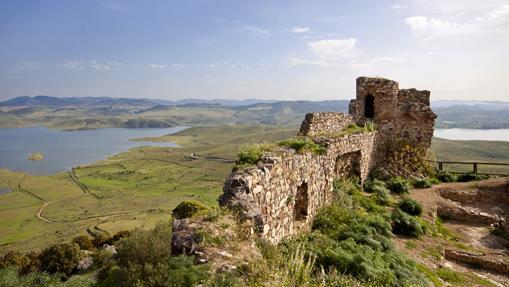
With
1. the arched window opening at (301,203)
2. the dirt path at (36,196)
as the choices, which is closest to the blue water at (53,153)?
the dirt path at (36,196)

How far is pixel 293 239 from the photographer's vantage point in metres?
8.27

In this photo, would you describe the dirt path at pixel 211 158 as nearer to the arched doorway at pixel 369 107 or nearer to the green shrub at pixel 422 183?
the arched doorway at pixel 369 107

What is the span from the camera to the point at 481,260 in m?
10.7

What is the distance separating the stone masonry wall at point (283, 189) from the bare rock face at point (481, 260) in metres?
4.19

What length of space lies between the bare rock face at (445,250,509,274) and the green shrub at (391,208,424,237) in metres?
1.02

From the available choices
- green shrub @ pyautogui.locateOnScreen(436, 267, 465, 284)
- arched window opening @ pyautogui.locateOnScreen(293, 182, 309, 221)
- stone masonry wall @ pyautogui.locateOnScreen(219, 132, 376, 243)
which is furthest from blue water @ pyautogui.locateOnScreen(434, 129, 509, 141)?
arched window opening @ pyautogui.locateOnScreen(293, 182, 309, 221)

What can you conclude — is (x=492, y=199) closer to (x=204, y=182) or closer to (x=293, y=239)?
(x=293, y=239)

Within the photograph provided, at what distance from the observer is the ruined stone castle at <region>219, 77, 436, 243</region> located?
722cm

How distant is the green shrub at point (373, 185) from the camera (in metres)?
14.7

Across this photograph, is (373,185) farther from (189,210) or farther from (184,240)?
(184,240)

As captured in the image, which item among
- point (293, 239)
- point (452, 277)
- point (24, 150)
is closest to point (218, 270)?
point (293, 239)

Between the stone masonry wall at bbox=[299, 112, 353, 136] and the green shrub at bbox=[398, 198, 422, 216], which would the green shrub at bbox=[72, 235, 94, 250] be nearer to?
the stone masonry wall at bbox=[299, 112, 353, 136]

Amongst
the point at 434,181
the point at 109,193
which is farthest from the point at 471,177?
the point at 109,193

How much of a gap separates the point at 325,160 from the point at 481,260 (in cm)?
562
